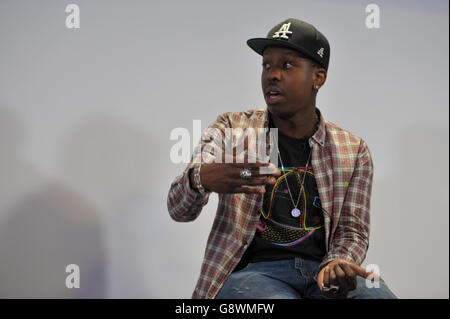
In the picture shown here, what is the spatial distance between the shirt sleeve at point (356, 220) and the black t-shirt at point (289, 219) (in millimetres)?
70

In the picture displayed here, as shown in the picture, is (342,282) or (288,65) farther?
(288,65)

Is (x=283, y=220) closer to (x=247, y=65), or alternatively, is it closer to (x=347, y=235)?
(x=347, y=235)

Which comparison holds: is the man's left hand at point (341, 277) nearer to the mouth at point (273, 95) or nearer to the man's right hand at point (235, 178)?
the man's right hand at point (235, 178)

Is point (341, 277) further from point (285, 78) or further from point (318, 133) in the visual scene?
point (285, 78)

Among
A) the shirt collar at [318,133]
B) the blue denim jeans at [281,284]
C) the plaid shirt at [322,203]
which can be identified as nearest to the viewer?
the blue denim jeans at [281,284]

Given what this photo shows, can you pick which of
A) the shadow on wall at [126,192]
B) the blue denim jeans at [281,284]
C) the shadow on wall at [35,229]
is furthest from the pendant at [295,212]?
the shadow on wall at [35,229]

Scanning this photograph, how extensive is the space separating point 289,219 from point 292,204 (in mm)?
58

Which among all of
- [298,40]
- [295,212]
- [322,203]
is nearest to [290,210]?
[295,212]

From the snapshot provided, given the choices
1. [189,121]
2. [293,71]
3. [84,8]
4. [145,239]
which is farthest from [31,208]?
[293,71]

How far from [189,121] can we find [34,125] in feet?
2.34

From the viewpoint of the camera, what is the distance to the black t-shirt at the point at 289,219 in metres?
1.45

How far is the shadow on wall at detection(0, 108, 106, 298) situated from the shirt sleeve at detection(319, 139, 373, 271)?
1137 mm

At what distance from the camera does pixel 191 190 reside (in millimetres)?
1283

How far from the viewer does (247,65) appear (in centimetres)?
215
